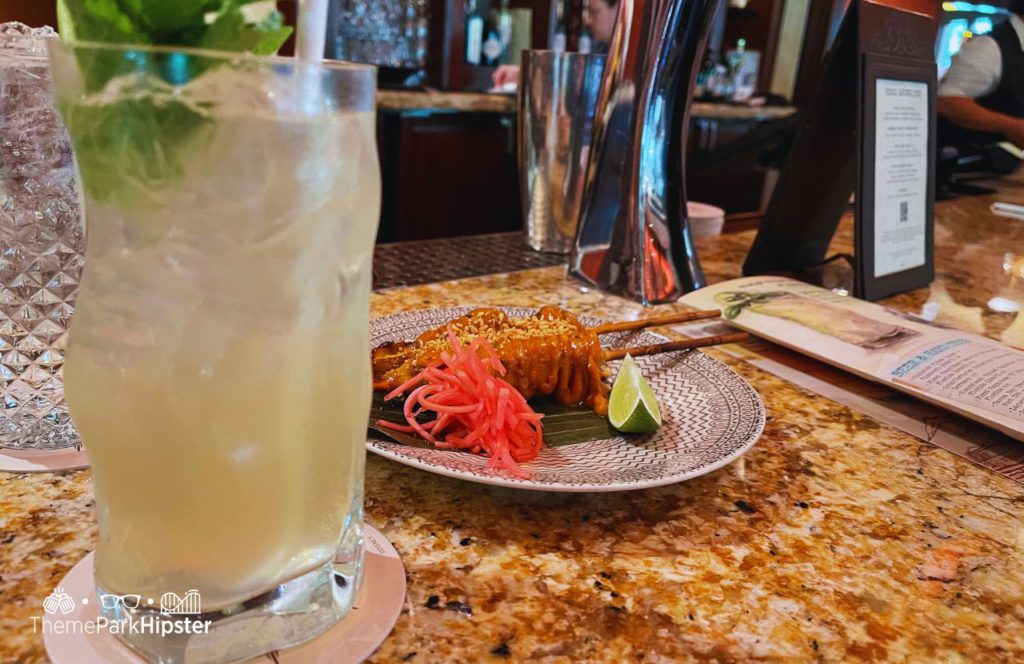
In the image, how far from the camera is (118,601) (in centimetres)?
44

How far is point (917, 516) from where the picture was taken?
0.68 m

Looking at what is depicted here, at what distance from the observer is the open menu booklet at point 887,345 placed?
2.78 ft

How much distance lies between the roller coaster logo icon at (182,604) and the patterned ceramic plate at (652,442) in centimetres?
20

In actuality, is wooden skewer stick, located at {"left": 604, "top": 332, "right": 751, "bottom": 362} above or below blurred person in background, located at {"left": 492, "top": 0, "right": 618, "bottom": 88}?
below

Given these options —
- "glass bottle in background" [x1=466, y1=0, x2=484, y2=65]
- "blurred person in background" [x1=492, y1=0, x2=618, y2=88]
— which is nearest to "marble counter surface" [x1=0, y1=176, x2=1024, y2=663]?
"glass bottle in background" [x1=466, y1=0, x2=484, y2=65]

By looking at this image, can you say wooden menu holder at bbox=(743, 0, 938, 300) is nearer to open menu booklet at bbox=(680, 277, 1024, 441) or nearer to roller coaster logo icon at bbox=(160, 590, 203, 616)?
open menu booklet at bbox=(680, 277, 1024, 441)

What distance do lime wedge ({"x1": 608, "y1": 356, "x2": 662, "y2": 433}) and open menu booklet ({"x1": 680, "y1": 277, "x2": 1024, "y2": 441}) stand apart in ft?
1.04

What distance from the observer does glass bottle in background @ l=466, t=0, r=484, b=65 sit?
3422 mm

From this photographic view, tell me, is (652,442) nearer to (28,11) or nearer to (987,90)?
(987,90)

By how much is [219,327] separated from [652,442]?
48 cm

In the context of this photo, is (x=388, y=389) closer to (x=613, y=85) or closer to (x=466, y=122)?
(x=613, y=85)

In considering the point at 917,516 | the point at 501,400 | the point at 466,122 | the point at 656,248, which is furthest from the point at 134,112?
the point at 466,122

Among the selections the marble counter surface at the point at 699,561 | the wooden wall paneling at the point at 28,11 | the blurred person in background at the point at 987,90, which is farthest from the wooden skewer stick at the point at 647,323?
the wooden wall paneling at the point at 28,11

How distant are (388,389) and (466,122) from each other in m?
2.52
